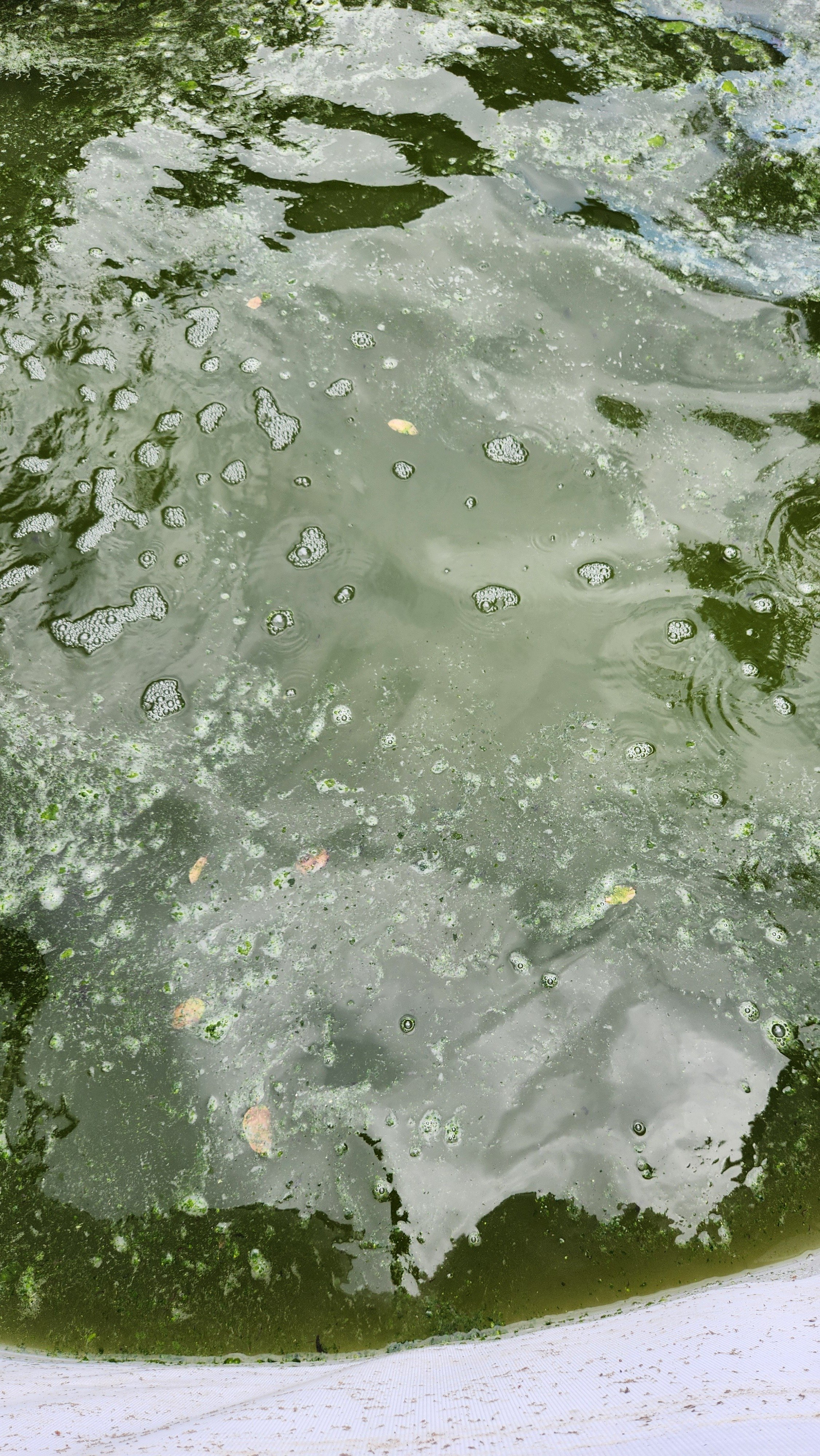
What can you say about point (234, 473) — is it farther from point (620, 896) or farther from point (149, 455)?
point (620, 896)

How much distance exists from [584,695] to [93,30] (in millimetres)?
2991

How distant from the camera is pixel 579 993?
1.83m

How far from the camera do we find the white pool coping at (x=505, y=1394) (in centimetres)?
102

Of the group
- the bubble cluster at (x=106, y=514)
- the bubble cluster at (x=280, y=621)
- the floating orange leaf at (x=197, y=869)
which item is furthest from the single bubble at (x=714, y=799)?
the bubble cluster at (x=106, y=514)

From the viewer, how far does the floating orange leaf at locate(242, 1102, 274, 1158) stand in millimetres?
1712

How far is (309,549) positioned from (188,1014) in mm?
1289

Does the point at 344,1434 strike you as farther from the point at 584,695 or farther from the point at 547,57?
the point at 547,57

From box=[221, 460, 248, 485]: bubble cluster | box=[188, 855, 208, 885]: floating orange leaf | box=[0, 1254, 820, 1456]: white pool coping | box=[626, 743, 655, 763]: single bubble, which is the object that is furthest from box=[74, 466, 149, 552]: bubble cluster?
box=[0, 1254, 820, 1456]: white pool coping

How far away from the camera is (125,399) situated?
221 cm

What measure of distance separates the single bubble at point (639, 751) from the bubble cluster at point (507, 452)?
90cm

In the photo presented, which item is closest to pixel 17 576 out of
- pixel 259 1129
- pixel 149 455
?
pixel 149 455

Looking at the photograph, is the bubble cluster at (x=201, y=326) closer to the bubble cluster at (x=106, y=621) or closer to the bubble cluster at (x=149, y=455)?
the bubble cluster at (x=149, y=455)

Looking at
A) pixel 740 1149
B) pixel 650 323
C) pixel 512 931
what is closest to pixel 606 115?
pixel 650 323

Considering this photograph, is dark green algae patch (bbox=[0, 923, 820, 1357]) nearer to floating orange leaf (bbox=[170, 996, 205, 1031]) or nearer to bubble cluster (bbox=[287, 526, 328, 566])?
floating orange leaf (bbox=[170, 996, 205, 1031])
